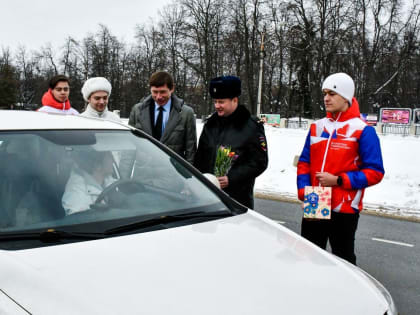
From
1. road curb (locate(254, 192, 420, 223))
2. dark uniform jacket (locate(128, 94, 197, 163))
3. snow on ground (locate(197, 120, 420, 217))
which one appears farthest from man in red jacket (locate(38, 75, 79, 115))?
snow on ground (locate(197, 120, 420, 217))

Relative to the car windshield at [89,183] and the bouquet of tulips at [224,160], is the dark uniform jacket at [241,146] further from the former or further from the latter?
the car windshield at [89,183]

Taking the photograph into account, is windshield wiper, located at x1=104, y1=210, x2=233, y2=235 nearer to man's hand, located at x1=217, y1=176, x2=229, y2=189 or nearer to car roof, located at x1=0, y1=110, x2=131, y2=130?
car roof, located at x1=0, y1=110, x2=131, y2=130

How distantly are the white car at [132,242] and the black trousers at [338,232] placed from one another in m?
0.96

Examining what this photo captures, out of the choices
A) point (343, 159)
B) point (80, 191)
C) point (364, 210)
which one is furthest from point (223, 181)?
point (364, 210)

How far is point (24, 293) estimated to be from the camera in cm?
167

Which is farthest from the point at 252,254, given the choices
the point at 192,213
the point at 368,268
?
the point at 368,268

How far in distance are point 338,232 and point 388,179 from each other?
1065 centimetres

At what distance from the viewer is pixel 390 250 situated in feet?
20.3

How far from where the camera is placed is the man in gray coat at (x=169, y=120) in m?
4.59

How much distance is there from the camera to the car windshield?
87.7 inches

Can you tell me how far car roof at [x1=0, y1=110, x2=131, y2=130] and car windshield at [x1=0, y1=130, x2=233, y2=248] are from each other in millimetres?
64

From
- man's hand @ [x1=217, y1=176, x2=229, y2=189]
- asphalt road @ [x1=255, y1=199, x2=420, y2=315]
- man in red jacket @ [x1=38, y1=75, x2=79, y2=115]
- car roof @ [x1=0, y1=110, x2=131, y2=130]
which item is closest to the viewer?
car roof @ [x1=0, y1=110, x2=131, y2=130]

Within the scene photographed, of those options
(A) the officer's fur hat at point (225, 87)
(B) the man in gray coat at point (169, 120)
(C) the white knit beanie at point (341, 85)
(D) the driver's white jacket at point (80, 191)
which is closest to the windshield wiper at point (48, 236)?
(D) the driver's white jacket at point (80, 191)

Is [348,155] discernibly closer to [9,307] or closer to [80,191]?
[80,191]
